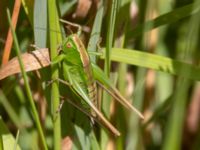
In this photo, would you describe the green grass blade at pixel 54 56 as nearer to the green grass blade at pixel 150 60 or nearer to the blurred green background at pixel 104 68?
the blurred green background at pixel 104 68

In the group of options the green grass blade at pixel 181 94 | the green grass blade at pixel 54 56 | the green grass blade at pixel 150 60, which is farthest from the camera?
the green grass blade at pixel 150 60

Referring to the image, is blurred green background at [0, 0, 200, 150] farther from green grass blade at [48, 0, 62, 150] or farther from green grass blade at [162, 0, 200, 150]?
green grass blade at [162, 0, 200, 150]

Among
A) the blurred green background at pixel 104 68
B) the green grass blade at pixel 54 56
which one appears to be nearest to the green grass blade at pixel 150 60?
the blurred green background at pixel 104 68

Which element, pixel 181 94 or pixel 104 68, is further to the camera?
pixel 104 68

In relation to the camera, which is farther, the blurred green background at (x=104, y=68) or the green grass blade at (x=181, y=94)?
the blurred green background at (x=104, y=68)

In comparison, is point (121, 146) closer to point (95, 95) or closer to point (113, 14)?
point (95, 95)

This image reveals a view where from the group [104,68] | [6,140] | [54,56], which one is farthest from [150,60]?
[6,140]

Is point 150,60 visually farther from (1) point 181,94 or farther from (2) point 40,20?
(1) point 181,94

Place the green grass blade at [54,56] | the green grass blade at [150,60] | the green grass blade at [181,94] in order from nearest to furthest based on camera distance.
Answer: the green grass blade at [181,94]
the green grass blade at [54,56]
the green grass blade at [150,60]

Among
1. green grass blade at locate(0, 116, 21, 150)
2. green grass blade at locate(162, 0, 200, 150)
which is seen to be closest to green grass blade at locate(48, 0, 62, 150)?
green grass blade at locate(0, 116, 21, 150)

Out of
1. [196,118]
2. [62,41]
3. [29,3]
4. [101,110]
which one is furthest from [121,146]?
[196,118]

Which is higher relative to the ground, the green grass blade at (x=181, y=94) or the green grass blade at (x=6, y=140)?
the green grass blade at (x=181, y=94)
